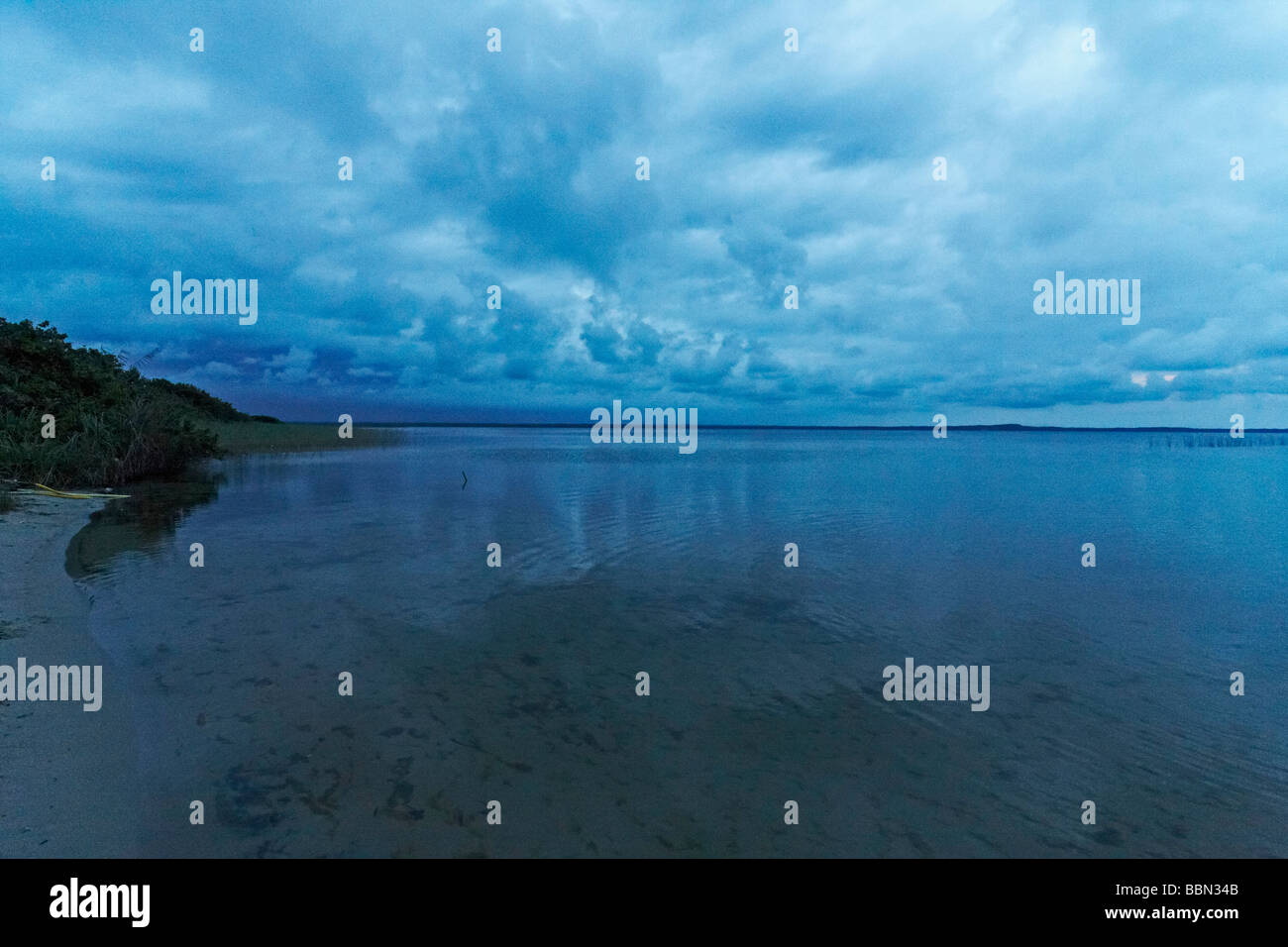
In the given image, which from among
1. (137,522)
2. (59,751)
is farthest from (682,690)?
(137,522)

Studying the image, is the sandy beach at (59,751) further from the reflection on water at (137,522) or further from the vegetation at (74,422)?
the vegetation at (74,422)

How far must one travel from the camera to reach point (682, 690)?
348 inches

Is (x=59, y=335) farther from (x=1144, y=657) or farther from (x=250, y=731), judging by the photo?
(x=1144, y=657)

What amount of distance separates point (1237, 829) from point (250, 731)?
10585mm

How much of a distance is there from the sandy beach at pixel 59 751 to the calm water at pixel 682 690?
0.15 metres

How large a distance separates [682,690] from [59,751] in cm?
723

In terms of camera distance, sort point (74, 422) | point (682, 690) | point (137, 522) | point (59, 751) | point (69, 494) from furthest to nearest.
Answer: point (74, 422)
point (69, 494)
point (137, 522)
point (682, 690)
point (59, 751)

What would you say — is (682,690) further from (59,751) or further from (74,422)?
(74,422)

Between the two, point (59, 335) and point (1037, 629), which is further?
point (59, 335)

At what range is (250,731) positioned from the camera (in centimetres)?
736

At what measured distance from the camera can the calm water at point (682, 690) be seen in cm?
594

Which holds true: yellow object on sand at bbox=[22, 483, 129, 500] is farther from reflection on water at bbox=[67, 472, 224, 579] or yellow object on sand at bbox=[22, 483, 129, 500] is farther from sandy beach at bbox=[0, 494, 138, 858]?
sandy beach at bbox=[0, 494, 138, 858]
